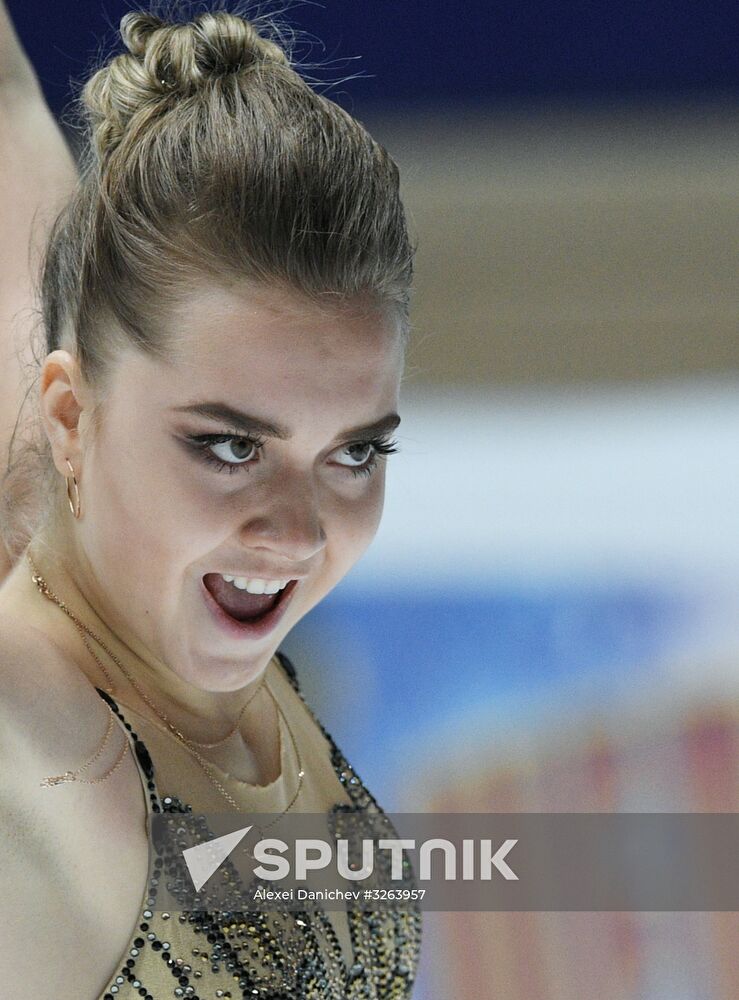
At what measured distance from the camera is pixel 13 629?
2.35 feet

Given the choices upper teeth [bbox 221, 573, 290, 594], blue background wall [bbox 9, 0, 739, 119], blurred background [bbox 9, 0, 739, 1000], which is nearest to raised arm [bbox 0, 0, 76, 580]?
upper teeth [bbox 221, 573, 290, 594]

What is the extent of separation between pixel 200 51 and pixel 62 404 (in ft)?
0.75

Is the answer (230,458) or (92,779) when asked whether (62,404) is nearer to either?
(230,458)

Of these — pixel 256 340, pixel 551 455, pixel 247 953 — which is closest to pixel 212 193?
pixel 256 340

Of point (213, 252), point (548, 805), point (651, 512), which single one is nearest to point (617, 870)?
point (548, 805)

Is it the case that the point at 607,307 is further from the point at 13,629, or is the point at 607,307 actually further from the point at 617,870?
the point at 13,629

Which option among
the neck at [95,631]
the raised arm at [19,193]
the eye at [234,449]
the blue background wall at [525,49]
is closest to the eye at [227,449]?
the eye at [234,449]

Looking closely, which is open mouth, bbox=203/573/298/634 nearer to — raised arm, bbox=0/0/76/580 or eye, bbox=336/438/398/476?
eye, bbox=336/438/398/476

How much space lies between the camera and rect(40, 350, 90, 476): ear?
761 millimetres

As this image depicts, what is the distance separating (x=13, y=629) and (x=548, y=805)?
1879 millimetres

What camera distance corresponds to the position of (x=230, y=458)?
0.74 meters

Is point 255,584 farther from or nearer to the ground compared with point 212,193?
nearer to the ground

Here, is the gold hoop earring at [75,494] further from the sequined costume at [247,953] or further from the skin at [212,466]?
the sequined costume at [247,953]

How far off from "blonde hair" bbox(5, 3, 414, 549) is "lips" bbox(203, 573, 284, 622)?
14 cm
